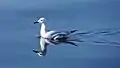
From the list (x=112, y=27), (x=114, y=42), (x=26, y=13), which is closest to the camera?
(x=114, y=42)

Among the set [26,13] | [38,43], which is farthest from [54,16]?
[38,43]

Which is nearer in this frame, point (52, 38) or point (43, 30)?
point (52, 38)

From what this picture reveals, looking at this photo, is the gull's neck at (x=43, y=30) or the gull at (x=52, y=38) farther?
the gull's neck at (x=43, y=30)

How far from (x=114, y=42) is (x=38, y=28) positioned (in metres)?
0.78

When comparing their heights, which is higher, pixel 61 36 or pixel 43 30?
pixel 43 30

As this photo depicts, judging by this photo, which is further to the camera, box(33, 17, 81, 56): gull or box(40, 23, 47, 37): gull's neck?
box(40, 23, 47, 37): gull's neck

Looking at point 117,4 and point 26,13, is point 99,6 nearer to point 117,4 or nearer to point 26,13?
point 117,4

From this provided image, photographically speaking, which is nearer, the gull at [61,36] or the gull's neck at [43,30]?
the gull at [61,36]

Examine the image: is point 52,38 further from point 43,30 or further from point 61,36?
point 43,30

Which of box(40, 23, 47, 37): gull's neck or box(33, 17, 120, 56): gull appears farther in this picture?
box(40, 23, 47, 37): gull's neck

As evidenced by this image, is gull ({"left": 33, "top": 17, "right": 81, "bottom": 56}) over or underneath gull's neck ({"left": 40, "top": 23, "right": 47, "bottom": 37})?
underneath

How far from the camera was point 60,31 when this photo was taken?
17.4ft

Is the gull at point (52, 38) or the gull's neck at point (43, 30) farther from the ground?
the gull's neck at point (43, 30)

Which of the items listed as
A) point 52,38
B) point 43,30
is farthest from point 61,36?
point 43,30
